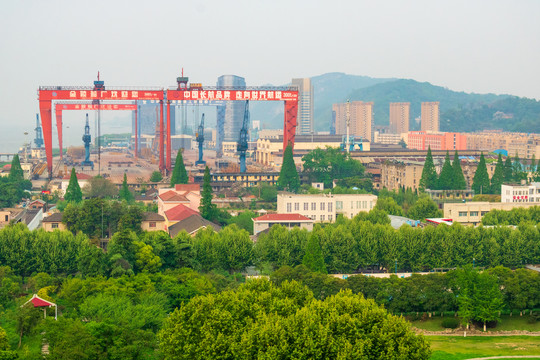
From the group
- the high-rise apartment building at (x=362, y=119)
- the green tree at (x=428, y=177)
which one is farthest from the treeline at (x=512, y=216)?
the high-rise apartment building at (x=362, y=119)

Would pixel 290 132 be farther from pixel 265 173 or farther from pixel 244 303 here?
pixel 244 303

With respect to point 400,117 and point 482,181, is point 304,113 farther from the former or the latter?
point 482,181

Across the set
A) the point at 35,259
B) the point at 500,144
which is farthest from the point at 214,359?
the point at 500,144

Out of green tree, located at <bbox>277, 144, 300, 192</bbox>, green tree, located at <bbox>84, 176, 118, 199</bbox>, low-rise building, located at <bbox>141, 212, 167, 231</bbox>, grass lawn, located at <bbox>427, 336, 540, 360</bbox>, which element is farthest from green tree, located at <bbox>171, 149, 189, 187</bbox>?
grass lawn, located at <bbox>427, 336, 540, 360</bbox>

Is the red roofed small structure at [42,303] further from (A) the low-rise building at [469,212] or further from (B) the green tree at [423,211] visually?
(B) the green tree at [423,211]

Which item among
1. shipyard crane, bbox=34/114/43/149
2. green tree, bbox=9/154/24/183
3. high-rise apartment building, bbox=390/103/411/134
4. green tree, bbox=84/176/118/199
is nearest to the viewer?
green tree, bbox=84/176/118/199

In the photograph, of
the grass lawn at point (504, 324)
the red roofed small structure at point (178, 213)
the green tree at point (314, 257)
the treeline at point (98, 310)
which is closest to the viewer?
the treeline at point (98, 310)

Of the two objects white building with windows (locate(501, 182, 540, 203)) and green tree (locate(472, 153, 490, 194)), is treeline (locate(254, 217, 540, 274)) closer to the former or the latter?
white building with windows (locate(501, 182, 540, 203))

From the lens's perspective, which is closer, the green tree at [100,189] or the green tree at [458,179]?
the green tree at [100,189]

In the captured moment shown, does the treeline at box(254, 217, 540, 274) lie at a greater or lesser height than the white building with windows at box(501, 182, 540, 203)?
lesser
